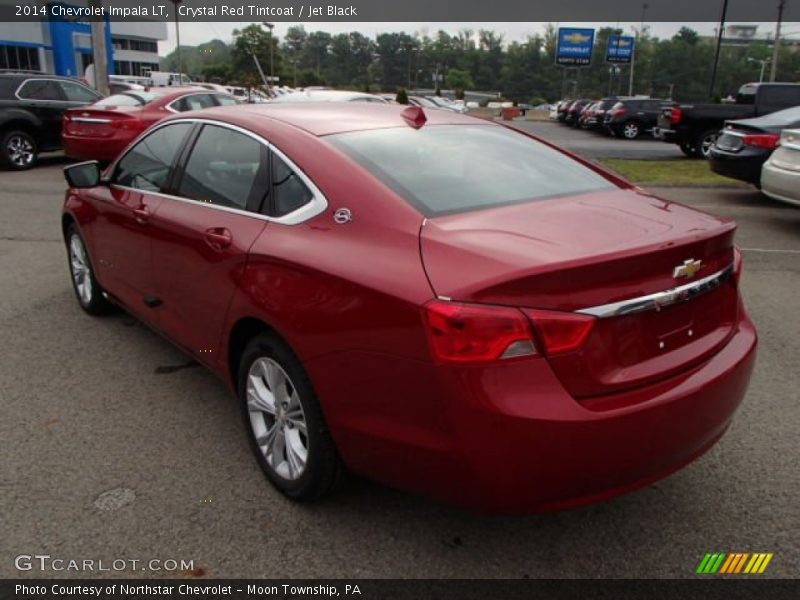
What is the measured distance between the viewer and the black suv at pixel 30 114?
40.7 ft

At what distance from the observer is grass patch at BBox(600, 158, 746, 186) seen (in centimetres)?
1196

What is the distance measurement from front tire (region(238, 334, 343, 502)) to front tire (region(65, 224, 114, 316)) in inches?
93.4

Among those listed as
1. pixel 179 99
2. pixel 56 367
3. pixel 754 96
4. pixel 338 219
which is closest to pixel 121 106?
pixel 179 99

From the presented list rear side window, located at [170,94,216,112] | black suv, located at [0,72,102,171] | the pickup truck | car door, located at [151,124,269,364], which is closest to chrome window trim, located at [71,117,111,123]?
rear side window, located at [170,94,216,112]

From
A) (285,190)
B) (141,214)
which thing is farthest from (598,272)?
(141,214)

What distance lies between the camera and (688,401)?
90.2 inches

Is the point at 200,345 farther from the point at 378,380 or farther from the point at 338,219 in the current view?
the point at 378,380

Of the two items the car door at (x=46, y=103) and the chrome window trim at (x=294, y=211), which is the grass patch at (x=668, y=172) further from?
the car door at (x=46, y=103)

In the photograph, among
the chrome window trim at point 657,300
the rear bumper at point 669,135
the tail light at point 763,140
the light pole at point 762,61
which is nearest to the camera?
the chrome window trim at point 657,300

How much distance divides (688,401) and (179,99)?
11.3 meters

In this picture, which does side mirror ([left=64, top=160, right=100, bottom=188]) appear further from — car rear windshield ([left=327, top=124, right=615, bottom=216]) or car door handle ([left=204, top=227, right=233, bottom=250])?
Result: car rear windshield ([left=327, top=124, right=615, bottom=216])

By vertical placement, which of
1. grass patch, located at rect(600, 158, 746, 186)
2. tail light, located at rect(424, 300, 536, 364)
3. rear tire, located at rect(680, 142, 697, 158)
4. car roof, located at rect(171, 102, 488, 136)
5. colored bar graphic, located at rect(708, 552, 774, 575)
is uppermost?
car roof, located at rect(171, 102, 488, 136)

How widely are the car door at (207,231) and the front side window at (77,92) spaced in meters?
11.5

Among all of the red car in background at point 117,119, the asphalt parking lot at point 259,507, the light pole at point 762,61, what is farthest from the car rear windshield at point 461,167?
the light pole at point 762,61
